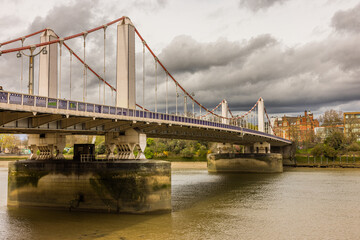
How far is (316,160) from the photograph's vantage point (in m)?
95.4

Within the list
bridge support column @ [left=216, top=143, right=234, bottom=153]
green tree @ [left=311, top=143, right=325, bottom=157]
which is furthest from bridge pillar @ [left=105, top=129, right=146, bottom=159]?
green tree @ [left=311, top=143, right=325, bottom=157]

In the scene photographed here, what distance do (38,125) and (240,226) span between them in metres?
15.7

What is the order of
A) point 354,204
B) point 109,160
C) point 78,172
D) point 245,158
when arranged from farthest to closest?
point 245,158 < point 354,204 < point 109,160 < point 78,172

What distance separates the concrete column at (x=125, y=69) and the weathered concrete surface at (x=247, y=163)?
4804 centimetres

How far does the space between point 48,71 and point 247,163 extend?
5264 centimetres

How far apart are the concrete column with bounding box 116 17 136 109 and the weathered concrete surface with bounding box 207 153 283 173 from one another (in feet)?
158

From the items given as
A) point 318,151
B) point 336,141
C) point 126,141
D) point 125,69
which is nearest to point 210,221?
point 126,141

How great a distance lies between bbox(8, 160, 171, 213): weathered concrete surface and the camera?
2786 centimetres

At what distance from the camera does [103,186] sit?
2833cm

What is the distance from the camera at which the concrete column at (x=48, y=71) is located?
33688 mm

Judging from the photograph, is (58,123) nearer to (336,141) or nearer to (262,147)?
(262,147)

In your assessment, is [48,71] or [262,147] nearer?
[48,71]

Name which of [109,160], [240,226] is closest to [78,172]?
[109,160]

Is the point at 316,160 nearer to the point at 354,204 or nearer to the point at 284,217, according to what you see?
the point at 354,204
